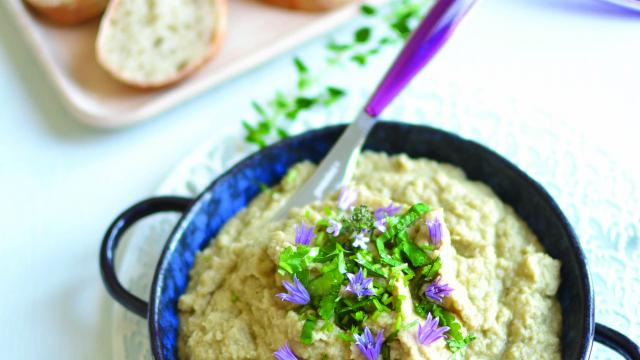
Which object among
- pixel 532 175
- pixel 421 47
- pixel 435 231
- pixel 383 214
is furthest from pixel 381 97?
pixel 532 175

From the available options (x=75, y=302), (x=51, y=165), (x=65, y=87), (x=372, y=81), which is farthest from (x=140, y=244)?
(x=372, y=81)

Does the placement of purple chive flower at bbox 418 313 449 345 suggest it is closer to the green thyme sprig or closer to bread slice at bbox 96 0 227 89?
the green thyme sprig

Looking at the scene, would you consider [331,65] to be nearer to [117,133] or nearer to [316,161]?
[316,161]

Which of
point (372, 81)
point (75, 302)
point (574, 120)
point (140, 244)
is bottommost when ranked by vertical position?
point (75, 302)

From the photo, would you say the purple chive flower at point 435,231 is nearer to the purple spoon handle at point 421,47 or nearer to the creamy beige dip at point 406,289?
the creamy beige dip at point 406,289

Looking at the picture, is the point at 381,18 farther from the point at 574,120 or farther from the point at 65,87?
the point at 65,87

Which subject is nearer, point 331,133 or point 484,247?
point 484,247
